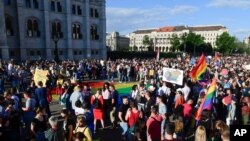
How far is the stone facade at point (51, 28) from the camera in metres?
40.4

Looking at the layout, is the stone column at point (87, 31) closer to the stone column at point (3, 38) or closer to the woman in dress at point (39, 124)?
the stone column at point (3, 38)

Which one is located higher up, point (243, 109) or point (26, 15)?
point (26, 15)

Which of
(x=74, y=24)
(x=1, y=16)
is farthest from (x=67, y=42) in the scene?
(x=1, y=16)

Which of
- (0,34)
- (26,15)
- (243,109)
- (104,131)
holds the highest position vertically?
(26,15)

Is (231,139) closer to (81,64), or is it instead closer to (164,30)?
(81,64)

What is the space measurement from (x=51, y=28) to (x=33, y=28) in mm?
3373

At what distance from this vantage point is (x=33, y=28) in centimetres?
4384

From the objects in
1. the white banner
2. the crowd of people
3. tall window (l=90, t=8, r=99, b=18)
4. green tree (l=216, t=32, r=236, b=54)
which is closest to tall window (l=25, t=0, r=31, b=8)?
tall window (l=90, t=8, r=99, b=18)

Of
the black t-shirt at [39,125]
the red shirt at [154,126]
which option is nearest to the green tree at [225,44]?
the red shirt at [154,126]

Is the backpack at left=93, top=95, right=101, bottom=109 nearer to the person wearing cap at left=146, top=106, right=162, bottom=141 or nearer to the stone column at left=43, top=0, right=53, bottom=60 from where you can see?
the person wearing cap at left=146, top=106, right=162, bottom=141

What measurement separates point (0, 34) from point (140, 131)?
3395cm

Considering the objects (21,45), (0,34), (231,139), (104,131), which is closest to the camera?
(231,139)

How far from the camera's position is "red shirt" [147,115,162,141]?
807cm

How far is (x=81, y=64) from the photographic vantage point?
92.0ft
